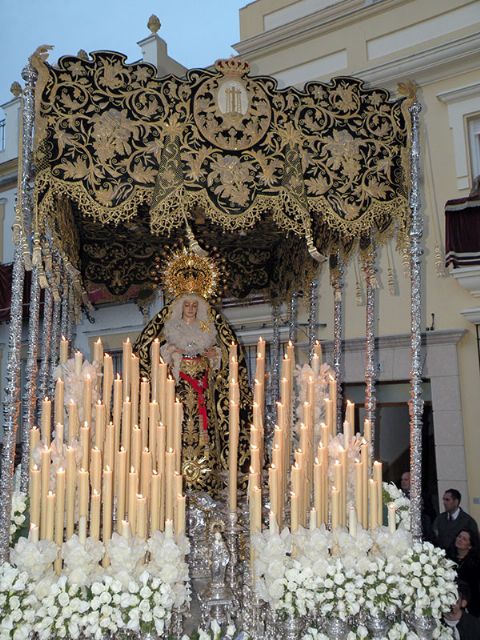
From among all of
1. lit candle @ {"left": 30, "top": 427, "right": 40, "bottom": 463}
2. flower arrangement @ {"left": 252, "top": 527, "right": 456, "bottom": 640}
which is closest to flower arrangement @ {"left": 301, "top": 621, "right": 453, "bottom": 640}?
flower arrangement @ {"left": 252, "top": 527, "right": 456, "bottom": 640}

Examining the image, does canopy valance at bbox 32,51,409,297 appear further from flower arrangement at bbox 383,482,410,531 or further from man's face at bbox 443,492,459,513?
man's face at bbox 443,492,459,513

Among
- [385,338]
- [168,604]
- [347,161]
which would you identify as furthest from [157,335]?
[385,338]

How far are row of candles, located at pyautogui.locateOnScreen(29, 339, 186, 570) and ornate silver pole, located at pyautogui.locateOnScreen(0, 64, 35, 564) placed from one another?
0.44 feet

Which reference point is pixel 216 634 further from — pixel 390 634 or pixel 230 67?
pixel 230 67

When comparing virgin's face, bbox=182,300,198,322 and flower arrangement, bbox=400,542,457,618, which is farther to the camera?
virgin's face, bbox=182,300,198,322

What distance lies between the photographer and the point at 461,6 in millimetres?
7582

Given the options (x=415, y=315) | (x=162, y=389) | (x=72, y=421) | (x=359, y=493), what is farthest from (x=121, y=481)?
(x=415, y=315)

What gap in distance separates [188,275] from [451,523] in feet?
11.0

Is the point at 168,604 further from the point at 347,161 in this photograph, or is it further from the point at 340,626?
the point at 347,161

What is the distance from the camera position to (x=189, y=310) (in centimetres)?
502

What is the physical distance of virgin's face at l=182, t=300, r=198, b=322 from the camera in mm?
5016

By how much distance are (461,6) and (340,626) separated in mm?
7254

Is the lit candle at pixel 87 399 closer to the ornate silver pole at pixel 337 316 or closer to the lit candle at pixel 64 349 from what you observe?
the lit candle at pixel 64 349

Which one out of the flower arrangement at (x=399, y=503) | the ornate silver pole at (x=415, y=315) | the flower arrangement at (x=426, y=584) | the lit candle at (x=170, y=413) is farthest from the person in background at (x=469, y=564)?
the lit candle at (x=170, y=413)
